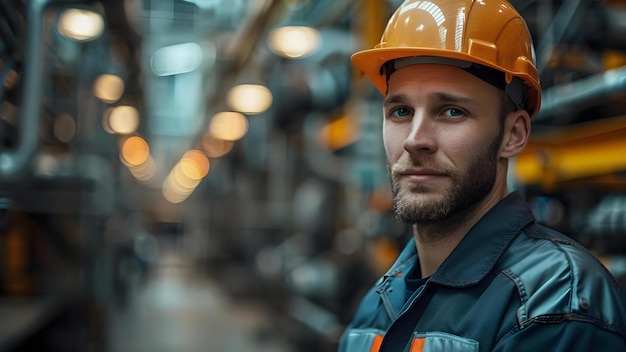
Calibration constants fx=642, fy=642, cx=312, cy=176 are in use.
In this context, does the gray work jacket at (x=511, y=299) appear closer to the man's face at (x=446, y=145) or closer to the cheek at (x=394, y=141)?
the man's face at (x=446, y=145)

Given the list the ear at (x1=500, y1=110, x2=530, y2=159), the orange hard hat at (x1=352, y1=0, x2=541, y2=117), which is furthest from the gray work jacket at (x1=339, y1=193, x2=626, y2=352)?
the orange hard hat at (x1=352, y1=0, x2=541, y2=117)

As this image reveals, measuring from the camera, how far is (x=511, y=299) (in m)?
1.38

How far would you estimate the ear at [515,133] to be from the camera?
1.64m

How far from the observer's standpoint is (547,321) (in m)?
1.29

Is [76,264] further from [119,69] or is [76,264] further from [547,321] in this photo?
[547,321]

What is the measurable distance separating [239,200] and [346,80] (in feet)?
25.1

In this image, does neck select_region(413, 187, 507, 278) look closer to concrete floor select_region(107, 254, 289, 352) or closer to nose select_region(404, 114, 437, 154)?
nose select_region(404, 114, 437, 154)

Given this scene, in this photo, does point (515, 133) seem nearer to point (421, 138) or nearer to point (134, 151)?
point (421, 138)

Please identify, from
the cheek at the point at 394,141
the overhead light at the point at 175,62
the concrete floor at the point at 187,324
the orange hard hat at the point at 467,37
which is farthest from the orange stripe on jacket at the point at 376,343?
the overhead light at the point at 175,62

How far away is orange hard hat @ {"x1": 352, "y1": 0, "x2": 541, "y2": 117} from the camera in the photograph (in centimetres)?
158

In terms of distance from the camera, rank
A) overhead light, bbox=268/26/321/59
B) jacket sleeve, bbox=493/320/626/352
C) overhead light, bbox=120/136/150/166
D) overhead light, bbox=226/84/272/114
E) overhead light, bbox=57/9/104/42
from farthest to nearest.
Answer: overhead light, bbox=120/136/150/166 → overhead light, bbox=226/84/272/114 → overhead light, bbox=268/26/321/59 → overhead light, bbox=57/9/104/42 → jacket sleeve, bbox=493/320/626/352

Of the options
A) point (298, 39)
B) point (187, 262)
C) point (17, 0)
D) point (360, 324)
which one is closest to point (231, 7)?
point (298, 39)

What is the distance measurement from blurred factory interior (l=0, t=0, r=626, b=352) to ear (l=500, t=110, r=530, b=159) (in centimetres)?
165

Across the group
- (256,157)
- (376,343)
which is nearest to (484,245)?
(376,343)
